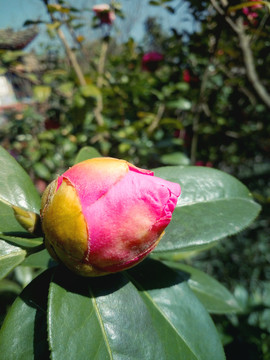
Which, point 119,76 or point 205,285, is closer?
point 205,285

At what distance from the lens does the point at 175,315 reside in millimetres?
514

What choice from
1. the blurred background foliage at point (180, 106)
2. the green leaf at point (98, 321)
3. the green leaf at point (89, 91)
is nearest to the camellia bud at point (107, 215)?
the green leaf at point (98, 321)

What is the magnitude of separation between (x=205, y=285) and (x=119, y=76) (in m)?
1.35

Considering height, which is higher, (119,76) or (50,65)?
(50,65)

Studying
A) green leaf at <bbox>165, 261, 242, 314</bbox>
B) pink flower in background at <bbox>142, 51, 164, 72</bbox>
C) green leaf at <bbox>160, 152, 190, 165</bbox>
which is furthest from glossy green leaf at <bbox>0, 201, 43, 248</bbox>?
pink flower in background at <bbox>142, 51, 164, 72</bbox>

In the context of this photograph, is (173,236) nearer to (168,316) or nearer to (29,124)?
(168,316)

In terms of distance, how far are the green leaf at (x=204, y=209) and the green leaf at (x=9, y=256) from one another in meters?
0.22

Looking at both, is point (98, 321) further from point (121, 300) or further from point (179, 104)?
point (179, 104)

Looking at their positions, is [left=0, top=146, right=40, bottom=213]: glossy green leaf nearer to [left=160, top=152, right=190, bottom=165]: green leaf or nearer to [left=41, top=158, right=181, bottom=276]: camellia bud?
[left=41, top=158, right=181, bottom=276]: camellia bud

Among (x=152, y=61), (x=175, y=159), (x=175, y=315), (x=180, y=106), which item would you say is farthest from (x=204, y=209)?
(x=152, y=61)

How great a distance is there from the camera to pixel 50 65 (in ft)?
9.25

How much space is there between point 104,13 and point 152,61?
1.37 ft

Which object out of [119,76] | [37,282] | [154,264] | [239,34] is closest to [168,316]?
[154,264]

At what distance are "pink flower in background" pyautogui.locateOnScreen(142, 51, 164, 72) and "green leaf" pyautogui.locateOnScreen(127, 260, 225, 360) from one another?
151cm
